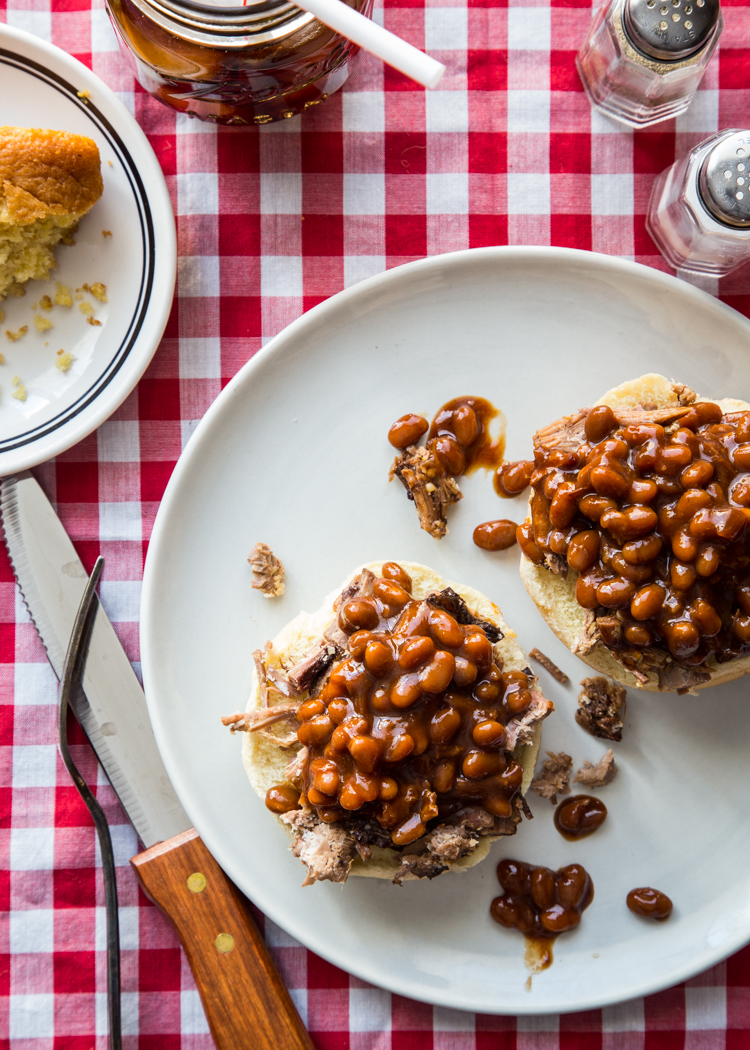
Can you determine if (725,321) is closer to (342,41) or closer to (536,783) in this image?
(342,41)

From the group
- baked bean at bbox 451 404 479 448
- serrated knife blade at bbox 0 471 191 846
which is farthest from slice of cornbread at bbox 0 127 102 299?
baked bean at bbox 451 404 479 448

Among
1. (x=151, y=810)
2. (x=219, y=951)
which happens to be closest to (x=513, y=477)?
(x=151, y=810)

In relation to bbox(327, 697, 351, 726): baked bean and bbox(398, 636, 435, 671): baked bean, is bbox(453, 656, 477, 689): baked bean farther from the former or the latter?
bbox(327, 697, 351, 726): baked bean

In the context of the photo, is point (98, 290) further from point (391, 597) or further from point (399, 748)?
point (399, 748)

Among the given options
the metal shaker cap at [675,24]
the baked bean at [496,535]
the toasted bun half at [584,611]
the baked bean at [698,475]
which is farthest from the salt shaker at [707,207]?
the baked bean at [496,535]

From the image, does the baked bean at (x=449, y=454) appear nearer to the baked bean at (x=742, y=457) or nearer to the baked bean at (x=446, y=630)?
the baked bean at (x=446, y=630)

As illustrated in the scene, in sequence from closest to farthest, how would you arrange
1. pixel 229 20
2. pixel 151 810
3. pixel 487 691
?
pixel 229 20 → pixel 487 691 → pixel 151 810

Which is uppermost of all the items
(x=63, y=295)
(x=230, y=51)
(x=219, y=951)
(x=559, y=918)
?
(x=230, y=51)
